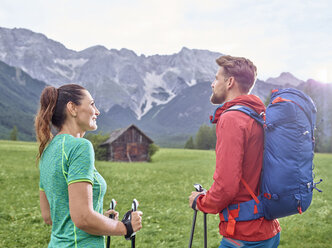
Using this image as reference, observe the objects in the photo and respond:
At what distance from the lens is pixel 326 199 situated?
1565cm

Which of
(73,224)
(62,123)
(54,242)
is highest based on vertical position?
(62,123)

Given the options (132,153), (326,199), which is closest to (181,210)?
(326,199)

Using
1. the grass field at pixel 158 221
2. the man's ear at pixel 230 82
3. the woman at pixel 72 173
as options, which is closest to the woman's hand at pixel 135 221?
the woman at pixel 72 173

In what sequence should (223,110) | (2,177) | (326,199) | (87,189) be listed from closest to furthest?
(87,189) → (223,110) → (326,199) → (2,177)

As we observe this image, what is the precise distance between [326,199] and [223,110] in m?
15.1

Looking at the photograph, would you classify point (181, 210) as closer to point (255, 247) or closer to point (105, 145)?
point (255, 247)

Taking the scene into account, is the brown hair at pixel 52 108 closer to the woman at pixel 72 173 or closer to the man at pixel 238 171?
the woman at pixel 72 173

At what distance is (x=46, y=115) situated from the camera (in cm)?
297

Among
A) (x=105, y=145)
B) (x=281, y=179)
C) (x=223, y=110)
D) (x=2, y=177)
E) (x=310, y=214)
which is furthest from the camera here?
(x=105, y=145)

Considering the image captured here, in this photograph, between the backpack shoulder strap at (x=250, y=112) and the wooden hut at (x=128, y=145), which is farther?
the wooden hut at (x=128, y=145)

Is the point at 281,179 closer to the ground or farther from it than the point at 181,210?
farther from it

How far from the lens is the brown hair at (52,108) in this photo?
297 centimetres

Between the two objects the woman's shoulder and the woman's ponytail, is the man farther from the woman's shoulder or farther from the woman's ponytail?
the woman's ponytail

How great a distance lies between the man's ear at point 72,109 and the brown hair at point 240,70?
6.42 feet
